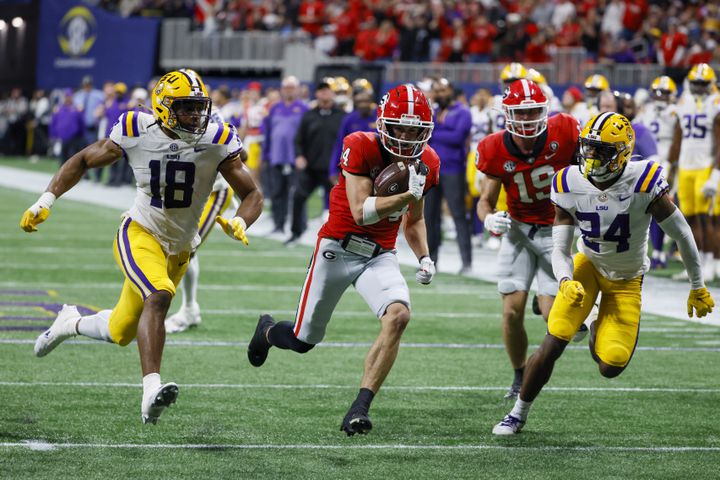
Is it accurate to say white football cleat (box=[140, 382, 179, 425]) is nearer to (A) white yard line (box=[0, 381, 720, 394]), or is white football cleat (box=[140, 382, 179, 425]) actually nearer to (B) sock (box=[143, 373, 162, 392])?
(B) sock (box=[143, 373, 162, 392])

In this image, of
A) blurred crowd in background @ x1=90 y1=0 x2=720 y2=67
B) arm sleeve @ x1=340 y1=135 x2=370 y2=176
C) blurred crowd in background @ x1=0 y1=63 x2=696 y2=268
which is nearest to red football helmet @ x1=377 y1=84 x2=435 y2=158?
arm sleeve @ x1=340 y1=135 x2=370 y2=176

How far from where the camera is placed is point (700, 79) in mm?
11039

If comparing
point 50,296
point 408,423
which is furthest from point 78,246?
point 408,423

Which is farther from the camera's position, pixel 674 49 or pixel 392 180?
pixel 674 49

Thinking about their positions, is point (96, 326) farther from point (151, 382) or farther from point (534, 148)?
point (534, 148)

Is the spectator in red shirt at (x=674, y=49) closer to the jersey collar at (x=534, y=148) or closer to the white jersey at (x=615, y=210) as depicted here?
the jersey collar at (x=534, y=148)

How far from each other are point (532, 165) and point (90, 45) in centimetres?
2329

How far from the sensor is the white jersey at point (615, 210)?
5.67 metres

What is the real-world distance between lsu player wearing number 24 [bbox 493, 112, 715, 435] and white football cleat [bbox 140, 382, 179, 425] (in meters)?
1.54

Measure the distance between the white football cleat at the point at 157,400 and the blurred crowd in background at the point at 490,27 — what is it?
48.5 feet

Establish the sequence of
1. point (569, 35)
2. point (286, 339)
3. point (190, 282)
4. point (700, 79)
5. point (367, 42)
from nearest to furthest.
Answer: point (286, 339) < point (190, 282) < point (700, 79) < point (569, 35) < point (367, 42)

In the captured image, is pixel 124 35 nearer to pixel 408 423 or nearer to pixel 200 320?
pixel 200 320

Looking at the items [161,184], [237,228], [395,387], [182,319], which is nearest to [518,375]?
[395,387]

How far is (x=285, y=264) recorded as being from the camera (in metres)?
12.4
